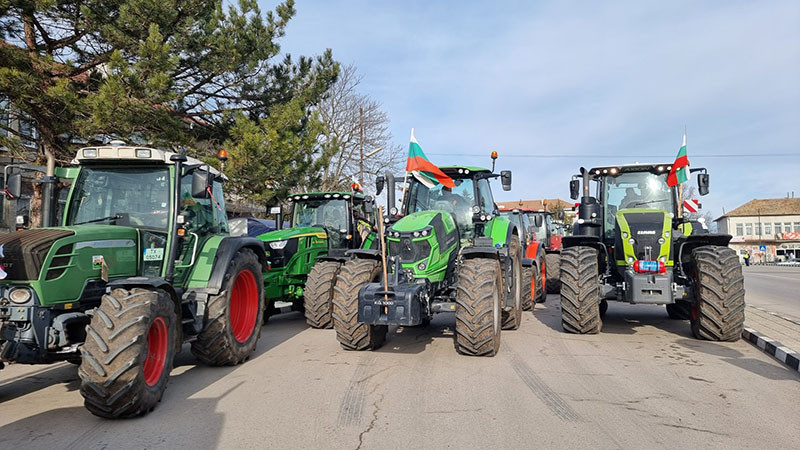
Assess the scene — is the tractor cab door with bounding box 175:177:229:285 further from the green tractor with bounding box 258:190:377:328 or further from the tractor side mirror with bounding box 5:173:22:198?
the green tractor with bounding box 258:190:377:328

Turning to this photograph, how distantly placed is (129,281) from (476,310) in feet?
12.0

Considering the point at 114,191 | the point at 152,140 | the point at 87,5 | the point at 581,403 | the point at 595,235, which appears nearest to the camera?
the point at 581,403

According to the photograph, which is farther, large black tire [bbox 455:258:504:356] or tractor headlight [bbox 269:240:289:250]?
tractor headlight [bbox 269:240:289:250]

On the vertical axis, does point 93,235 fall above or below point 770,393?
above

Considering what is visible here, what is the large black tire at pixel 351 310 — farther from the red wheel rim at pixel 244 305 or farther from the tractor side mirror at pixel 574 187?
the tractor side mirror at pixel 574 187

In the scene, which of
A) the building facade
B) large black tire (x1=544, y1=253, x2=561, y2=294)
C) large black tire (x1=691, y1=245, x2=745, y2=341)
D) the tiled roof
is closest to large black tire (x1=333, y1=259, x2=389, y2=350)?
large black tire (x1=691, y1=245, x2=745, y2=341)

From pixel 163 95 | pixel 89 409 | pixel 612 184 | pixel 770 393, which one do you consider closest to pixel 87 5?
pixel 163 95

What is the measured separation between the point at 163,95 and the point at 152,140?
1105 millimetres

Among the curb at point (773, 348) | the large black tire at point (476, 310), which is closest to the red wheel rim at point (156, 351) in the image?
the large black tire at point (476, 310)

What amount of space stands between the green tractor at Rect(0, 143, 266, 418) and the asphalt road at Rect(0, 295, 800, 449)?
43cm

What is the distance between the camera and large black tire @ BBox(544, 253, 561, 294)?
14047 millimetres

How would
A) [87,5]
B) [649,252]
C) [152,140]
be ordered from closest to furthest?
[649,252], [87,5], [152,140]

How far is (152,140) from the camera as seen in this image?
1134 centimetres

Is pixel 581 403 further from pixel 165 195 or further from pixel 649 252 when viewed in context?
pixel 165 195
